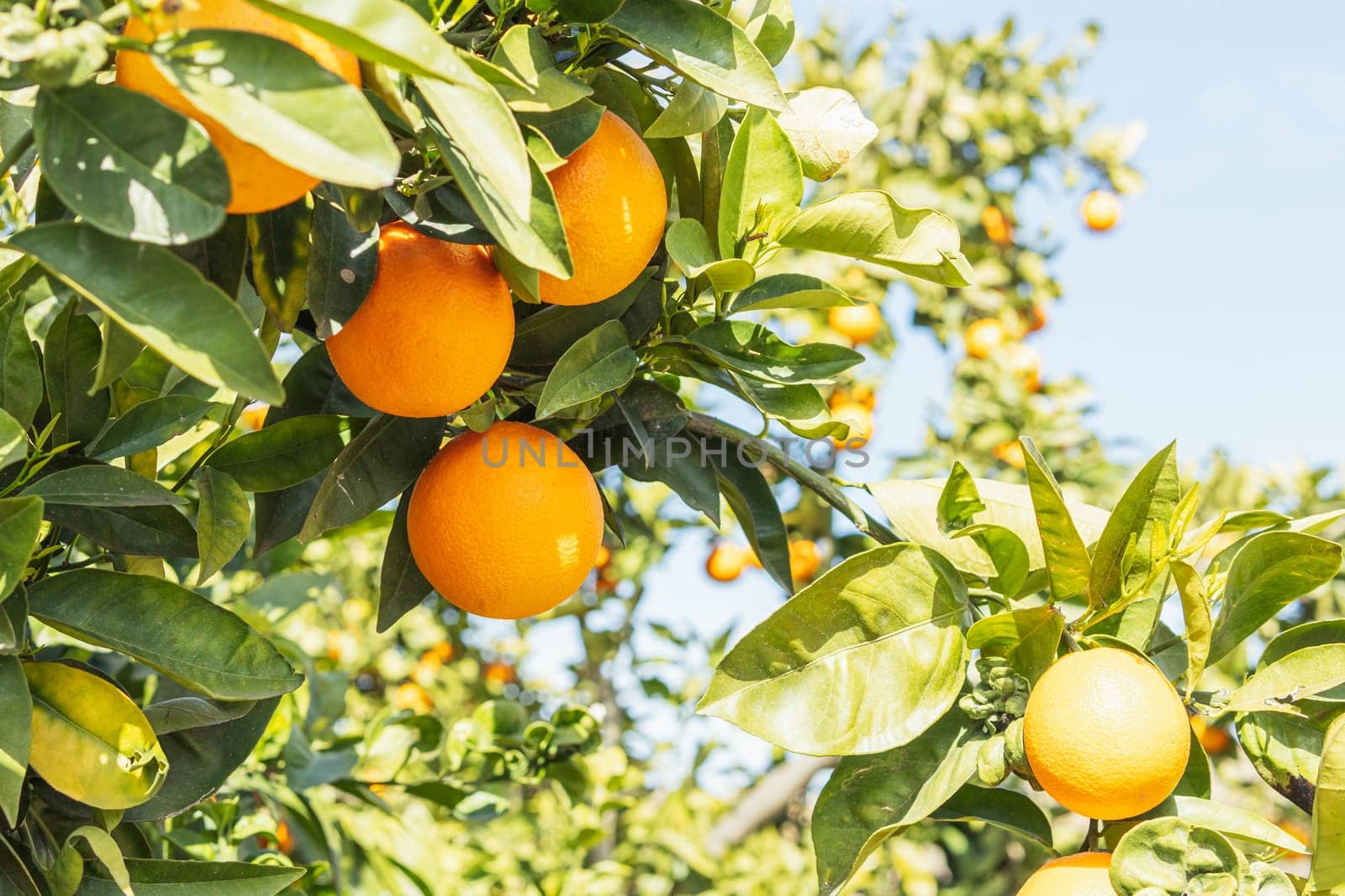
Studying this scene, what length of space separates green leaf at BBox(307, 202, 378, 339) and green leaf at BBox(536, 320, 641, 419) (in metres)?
0.14

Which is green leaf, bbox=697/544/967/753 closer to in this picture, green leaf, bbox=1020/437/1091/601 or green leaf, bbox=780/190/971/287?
green leaf, bbox=1020/437/1091/601

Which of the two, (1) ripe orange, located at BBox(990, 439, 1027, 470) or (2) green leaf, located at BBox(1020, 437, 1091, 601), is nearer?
(2) green leaf, located at BBox(1020, 437, 1091, 601)

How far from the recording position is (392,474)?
87cm

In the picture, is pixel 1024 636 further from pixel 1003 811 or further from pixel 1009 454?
pixel 1009 454

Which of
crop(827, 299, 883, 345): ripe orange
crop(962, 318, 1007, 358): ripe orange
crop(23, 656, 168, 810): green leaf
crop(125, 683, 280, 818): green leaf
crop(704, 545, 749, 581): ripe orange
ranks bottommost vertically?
crop(704, 545, 749, 581): ripe orange

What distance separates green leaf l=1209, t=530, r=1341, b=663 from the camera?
819 millimetres

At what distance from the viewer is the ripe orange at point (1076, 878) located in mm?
750

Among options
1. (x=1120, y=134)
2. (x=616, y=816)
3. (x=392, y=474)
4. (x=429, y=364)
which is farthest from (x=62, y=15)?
(x=1120, y=134)

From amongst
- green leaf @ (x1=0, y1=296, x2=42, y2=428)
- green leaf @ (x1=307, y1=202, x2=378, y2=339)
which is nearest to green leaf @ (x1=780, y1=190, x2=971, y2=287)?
green leaf @ (x1=307, y1=202, x2=378, y2=339)

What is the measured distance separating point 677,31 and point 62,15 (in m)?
0.36

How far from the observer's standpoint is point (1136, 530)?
85cm

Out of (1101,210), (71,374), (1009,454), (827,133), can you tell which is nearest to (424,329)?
(71,374)

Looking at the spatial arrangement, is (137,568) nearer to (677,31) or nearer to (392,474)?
(392,474)

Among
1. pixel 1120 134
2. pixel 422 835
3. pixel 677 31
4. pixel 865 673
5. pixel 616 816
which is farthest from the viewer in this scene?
pixel 1120 134
